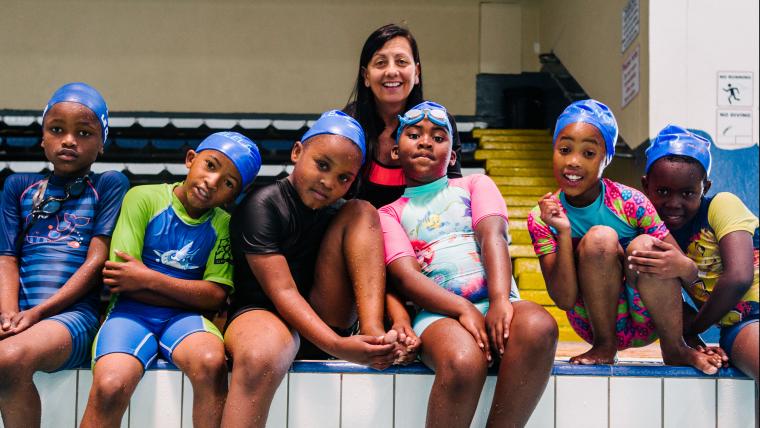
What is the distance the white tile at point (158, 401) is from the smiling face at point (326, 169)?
710 millimetres

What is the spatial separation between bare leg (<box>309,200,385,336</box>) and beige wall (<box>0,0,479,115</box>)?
7036 millimetres

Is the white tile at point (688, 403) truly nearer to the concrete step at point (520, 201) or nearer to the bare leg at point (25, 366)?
the bare leg at point (25, 366)

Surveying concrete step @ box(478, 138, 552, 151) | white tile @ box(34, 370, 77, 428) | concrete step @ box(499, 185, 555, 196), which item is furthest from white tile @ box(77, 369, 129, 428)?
concrete step @ box(478, 138, 552, 151)

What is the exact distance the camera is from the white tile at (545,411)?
7.76 feet

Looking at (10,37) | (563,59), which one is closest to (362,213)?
(563,59)

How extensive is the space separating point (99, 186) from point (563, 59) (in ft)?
22.5

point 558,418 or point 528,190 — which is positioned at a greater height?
point 528,190

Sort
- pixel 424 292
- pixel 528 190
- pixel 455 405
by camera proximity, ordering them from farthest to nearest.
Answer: pixel 528 190 → pixel 424 292 → pixel 455 405

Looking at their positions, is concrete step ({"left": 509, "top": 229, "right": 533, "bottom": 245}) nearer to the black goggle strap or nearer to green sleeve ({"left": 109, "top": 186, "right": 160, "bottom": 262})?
green sleeve ({"left": 109, "top": 186, "right": 160, "bottom": 262})

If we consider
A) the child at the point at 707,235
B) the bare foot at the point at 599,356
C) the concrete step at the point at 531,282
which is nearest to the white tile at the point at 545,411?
the bare foot at the point at 599,356

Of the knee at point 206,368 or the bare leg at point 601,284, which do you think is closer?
the knee at point 206,368

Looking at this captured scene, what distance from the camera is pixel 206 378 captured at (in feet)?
7.18

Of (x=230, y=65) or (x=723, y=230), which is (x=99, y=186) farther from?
(x=230, y=65)

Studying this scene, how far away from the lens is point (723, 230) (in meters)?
2.51
